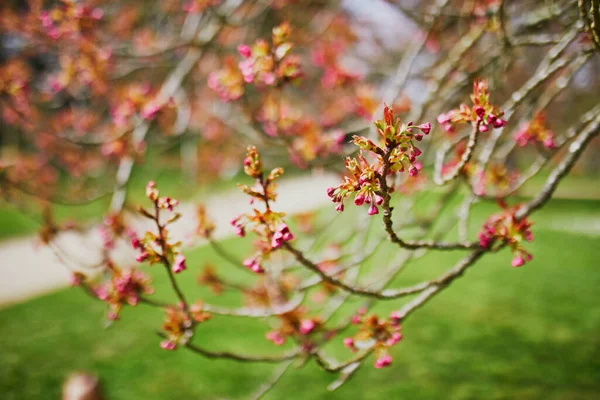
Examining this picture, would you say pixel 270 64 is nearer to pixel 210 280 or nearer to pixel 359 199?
pixel 359 199

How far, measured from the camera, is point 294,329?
2.17 m

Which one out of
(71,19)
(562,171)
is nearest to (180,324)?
(562,171)

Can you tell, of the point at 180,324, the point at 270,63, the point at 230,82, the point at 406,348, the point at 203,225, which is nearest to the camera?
the point at 180,324

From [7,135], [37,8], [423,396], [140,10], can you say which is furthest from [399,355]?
[7,135]

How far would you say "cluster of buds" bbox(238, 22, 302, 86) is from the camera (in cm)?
199

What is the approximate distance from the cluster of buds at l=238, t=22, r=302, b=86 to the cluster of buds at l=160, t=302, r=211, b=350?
104 cm

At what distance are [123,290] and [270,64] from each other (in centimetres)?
117

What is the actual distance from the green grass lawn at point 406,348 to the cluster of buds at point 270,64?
2.95 m

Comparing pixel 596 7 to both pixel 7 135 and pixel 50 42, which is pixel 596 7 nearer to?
pixel 50 42

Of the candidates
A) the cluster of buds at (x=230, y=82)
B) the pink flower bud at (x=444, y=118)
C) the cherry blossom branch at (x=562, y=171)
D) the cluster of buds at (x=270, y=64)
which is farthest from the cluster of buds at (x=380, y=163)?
the cluster of buds at (x=230, y=82)

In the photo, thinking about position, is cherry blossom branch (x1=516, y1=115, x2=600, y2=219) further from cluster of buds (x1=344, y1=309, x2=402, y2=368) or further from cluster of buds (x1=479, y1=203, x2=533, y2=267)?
cluster of buds (x1=344, y1=309, x2=402, y2=368)

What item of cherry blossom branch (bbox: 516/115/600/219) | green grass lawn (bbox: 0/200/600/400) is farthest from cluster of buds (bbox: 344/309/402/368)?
green grass lawn (bbox: 0/200/600/400)

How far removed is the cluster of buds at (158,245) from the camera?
56.2 inches

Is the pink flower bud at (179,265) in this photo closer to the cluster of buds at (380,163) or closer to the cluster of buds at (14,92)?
the cluster of buds at (380,163)
